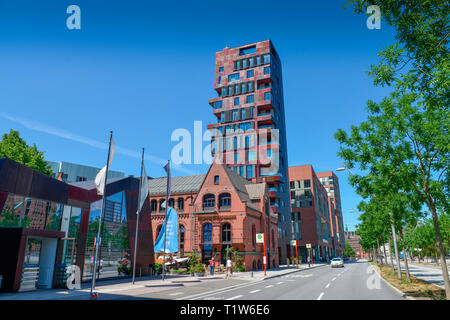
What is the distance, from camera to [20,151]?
3275 cm

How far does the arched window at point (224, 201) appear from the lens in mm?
42938

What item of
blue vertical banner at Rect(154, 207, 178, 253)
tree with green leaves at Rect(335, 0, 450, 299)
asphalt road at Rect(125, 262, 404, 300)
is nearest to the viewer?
tree with green leaves at Rect(335, 0, 450, 299)

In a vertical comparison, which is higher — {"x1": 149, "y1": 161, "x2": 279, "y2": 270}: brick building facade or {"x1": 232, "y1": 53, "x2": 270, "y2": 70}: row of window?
{"x1": 232, "y1": 53, "x2": 270, "y2": 70}: row of window

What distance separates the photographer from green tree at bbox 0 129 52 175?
3178 cm

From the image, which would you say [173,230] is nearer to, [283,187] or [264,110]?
[283,187]

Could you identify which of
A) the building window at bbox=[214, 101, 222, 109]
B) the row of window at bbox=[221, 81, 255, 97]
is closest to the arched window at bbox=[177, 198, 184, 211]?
the building window at bbox=[214, 101, 222, 109]

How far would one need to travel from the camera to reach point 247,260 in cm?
4016

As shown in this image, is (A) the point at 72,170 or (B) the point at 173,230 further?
(A) the point at 72,170

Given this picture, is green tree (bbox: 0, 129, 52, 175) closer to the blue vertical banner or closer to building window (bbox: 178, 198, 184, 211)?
the blue vertical banner

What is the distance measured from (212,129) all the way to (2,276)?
64.7m

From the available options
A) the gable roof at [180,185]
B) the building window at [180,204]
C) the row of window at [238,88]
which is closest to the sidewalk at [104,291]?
the building window at [180,204]

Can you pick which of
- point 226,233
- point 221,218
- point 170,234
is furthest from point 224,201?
point 170,234

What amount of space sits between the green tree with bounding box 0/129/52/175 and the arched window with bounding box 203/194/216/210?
845 inches
